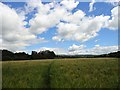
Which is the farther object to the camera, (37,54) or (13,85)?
(37,54)

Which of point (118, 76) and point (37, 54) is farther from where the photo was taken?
point (37, 54)

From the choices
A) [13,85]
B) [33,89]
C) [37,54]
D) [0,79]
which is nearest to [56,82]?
[33,89]

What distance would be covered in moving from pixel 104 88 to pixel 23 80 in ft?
21.0

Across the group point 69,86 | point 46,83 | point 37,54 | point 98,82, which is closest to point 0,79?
point 46,83

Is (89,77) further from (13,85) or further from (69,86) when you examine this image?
(13,85)

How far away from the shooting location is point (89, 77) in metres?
20.3

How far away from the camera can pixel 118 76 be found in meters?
21.0

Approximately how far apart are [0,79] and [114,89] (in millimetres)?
9182

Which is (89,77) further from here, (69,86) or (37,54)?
(37,54)

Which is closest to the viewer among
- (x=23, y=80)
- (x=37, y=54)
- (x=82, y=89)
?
(x=82, y=89)

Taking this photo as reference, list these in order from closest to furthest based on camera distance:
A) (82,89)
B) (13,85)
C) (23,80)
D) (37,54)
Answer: (82,89), (13,85), (23,80), (37,54)

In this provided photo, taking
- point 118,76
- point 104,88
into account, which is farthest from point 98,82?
point 118,76

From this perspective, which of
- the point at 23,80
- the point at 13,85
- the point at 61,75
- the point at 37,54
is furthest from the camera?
the point at 37,54

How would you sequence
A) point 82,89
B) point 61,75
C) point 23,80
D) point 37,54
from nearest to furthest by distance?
point 82,89 < point 23,80 < point 61,75 < point 37,54
